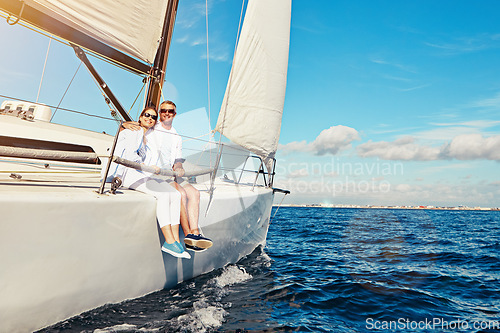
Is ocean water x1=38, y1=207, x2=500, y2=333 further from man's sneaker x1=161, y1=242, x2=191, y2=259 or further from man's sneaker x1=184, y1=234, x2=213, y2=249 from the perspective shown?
man's sneaker x1=184, y1=234, x2=213, y2=249

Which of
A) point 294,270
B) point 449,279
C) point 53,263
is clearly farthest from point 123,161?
point 449,279

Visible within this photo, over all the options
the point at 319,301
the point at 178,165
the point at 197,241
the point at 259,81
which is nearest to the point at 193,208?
the point at 197,241

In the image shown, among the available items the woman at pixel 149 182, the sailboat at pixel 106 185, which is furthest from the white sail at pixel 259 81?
the woman at pixel 149 182

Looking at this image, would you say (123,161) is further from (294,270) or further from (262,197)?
(294,270)

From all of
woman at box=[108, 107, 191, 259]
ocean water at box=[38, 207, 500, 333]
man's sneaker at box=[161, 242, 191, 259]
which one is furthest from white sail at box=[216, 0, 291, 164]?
man's sneaker at box=[161, 242, 191, 259]

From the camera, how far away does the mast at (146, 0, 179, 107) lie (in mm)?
4809

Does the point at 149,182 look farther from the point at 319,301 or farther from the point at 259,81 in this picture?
the point at 259,81

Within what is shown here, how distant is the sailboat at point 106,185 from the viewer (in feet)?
6.61

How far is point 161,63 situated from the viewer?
16.1 feet

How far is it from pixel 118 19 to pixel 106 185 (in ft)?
7.91

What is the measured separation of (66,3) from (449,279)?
6545mm

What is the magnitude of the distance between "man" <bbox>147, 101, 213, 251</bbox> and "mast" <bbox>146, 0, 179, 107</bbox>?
1.54 metres

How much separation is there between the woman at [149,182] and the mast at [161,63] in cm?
167

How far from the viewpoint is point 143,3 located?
425 centimetres
